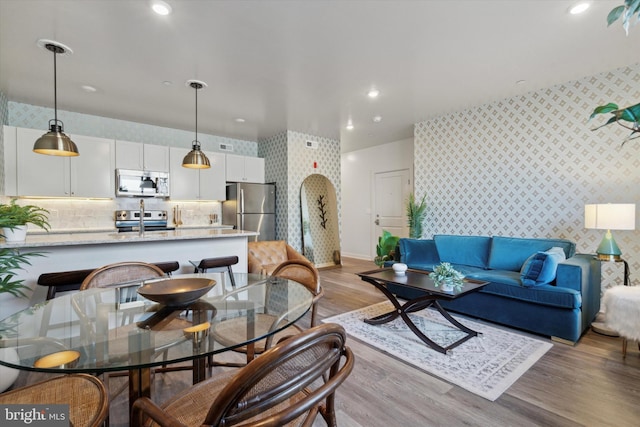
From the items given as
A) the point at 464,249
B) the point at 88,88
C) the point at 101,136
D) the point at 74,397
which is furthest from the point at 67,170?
the point at 464,249

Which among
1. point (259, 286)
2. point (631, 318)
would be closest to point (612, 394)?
point (631, 318)

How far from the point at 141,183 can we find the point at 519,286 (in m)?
5.37

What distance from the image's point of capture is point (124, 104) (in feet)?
13.5

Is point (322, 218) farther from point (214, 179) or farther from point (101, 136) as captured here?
point (101, 136)

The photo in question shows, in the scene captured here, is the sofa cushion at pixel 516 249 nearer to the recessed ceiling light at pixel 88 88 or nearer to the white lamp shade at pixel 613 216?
the white lamp shade at pixel 613 216

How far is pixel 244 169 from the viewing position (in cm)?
590

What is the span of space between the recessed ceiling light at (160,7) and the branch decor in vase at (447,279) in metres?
3.09

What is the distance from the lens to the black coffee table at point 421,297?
2483 millimetres

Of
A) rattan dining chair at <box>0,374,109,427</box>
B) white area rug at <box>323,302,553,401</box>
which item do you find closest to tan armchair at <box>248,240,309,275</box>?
white area rug at <box>323,302,553,401</box>

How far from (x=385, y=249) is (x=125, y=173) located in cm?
456

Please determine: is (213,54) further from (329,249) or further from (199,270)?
(329,249)

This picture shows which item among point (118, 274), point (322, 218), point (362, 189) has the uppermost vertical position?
point (362, 189)

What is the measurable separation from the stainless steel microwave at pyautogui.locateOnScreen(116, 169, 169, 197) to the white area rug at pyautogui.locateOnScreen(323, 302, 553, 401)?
12.1 ft

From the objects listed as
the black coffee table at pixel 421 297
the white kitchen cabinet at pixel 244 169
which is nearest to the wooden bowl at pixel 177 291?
the black coffee table at pixel 421 297
